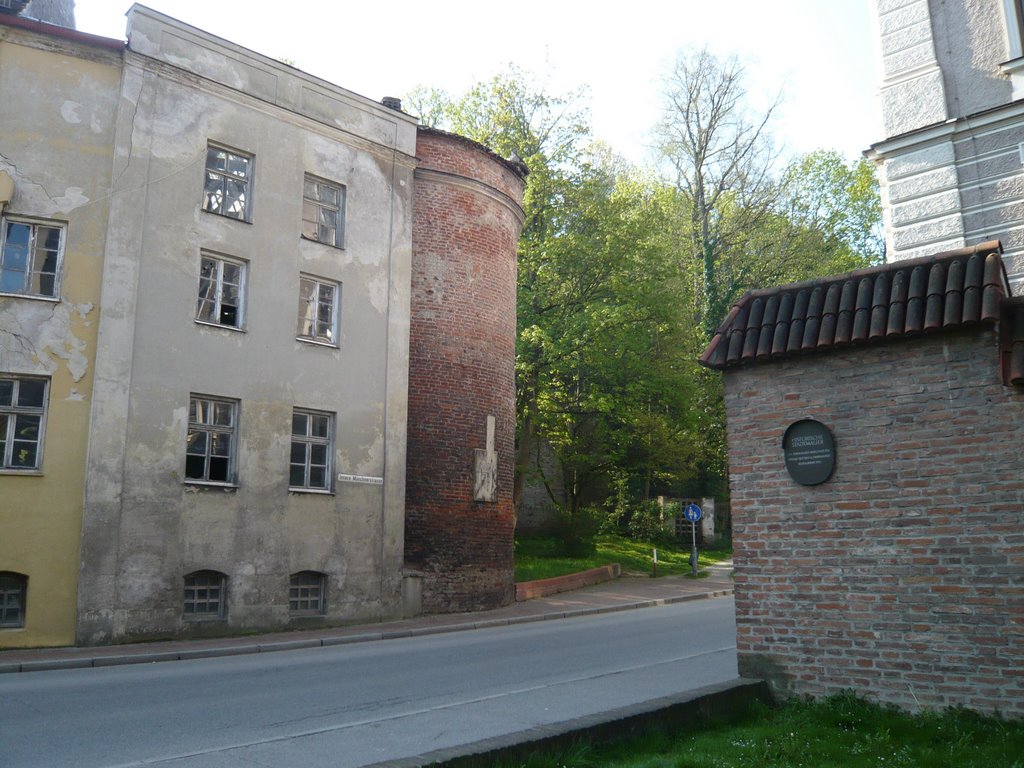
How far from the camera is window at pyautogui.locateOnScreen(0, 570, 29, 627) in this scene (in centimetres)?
1452

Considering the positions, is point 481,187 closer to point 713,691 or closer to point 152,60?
point 152,60

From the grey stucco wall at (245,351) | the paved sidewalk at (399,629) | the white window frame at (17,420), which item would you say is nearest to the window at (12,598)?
the paved sidewalk at (399,629)

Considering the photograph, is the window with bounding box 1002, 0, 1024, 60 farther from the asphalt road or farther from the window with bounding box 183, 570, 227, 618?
the window with bounding box 183, 570, 227, 618

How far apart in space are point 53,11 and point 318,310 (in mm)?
11583

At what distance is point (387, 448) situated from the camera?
1994 cm

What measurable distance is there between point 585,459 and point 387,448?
14.8 m

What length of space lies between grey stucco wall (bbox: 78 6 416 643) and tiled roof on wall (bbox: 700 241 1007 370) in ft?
36.6

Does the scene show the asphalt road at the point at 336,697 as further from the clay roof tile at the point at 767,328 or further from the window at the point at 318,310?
the window at the point at 318,310

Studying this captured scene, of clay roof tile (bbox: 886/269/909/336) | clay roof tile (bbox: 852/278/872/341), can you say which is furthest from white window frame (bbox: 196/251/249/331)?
clay roof tile (bbox: 886/269/909/336)

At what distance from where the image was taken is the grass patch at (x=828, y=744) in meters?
5.87

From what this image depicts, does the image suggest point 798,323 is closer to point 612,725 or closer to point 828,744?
point 828,744

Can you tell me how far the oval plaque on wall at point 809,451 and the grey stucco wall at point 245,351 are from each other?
11801mm

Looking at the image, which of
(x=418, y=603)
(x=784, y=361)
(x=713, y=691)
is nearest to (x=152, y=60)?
(x=418, y=603)

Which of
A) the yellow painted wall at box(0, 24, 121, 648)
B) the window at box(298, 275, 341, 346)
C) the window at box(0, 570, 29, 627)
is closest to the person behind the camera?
the window at box(0, 570, 29, 627)
